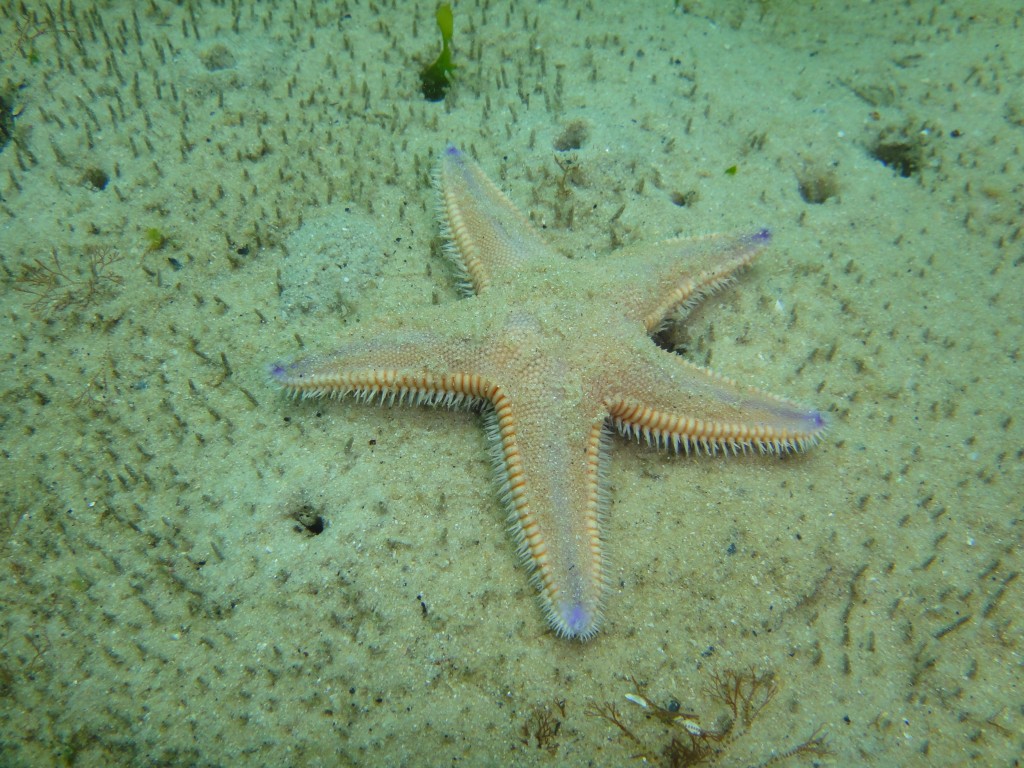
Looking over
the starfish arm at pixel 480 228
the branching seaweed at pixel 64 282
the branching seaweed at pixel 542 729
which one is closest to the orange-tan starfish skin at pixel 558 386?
the starfish arm at pixel 480 228

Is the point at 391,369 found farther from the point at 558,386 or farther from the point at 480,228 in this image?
the point at 480,228

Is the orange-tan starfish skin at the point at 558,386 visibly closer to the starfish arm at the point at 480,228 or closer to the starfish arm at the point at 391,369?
the starfish arm at the point at 391,369

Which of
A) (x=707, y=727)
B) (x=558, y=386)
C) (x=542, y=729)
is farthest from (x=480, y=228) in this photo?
(x=707, y=727)

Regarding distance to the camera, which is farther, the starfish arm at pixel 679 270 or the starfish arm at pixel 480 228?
the starfish arm at pixel 480 228

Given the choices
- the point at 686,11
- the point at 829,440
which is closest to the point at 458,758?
the point at 829,440

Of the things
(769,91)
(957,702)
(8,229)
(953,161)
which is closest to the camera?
(957,702)

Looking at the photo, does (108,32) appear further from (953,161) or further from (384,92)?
(953,161)
